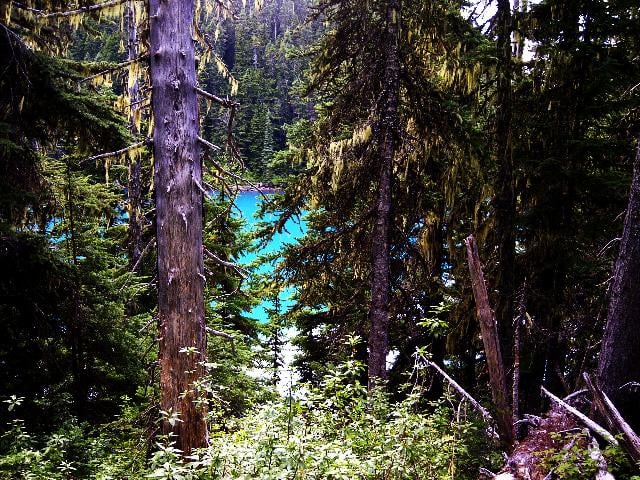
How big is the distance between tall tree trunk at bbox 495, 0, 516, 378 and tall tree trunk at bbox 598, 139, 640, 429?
11.2 ft

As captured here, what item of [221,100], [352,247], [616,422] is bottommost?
[616,422]

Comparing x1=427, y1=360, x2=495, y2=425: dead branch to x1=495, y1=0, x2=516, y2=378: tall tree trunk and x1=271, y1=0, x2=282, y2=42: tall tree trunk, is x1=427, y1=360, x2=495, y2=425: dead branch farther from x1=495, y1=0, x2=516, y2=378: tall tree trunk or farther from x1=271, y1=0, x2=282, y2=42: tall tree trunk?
x1=271, y1=0, x2=282, y2=42: tall tree trunk

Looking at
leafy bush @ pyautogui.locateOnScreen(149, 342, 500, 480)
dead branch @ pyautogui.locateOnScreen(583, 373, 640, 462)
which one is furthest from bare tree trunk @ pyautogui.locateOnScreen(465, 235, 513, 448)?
dead branch @ pyautogui.locateOnScreen(583, 373, 640, 462)

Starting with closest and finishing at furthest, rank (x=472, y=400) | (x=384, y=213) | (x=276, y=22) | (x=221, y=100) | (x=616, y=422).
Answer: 1. (x=616, y=422)
2. (x=472, y=400)
3. (x=221, y=100)
4. (x=384, y=213)
5. (x=276, y=22)

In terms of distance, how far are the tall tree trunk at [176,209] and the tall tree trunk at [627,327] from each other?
175 inches

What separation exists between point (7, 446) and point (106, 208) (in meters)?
4.76

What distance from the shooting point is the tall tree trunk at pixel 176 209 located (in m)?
5.41

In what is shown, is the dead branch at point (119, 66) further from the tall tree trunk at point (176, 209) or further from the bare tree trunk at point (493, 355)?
the bare tree trunk at point (493, 355)

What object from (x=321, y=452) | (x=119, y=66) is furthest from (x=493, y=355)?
(x=119, y=66)

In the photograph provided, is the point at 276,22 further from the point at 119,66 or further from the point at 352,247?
the point at 119,66

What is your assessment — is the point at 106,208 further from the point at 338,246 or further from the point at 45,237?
the point at 338,246

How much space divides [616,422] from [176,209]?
4950 mm

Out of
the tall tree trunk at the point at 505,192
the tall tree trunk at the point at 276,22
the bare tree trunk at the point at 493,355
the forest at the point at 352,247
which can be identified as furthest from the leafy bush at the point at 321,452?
the tall tree trunk at the point at 276,22

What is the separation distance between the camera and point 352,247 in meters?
9.84
